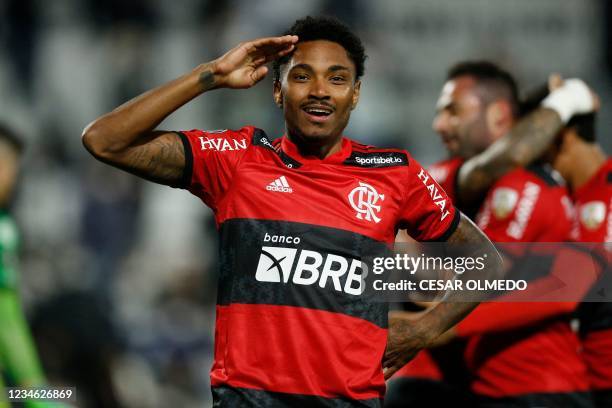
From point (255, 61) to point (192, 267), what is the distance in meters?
7.16

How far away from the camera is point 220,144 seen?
12.1 feet

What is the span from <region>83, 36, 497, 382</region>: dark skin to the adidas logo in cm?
23

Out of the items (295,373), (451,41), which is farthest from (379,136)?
(295,373)

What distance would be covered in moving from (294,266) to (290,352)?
0.31m

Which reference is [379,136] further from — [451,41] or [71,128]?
[71,128]

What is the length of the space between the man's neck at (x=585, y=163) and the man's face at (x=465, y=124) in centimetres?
51

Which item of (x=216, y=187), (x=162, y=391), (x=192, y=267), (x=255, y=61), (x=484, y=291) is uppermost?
(x=255, y=61)

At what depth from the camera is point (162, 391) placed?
917cm

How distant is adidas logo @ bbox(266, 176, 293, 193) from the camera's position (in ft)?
11.9

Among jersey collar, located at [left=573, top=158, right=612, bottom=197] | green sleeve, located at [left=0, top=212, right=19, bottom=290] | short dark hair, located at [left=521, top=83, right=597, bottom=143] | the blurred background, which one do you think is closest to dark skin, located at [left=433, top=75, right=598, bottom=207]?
short dark hair, located at [left=521, top=83, right=597, bottom=143]

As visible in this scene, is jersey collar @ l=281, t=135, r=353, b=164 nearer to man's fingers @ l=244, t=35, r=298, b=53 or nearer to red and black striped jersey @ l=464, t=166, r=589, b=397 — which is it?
man's fingers @ l=244, t=35, r=298, b=53

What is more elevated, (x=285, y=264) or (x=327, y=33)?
(x=327, y=33)

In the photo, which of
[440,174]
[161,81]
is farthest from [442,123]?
[161,81]

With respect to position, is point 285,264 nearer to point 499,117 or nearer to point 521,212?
point 521,212
